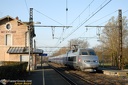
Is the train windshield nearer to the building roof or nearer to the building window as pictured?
the building roof

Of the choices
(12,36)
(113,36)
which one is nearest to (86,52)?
(12,36)

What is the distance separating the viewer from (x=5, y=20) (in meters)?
45.6

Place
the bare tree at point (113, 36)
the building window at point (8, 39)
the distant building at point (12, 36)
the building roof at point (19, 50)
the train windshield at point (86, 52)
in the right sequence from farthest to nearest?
the bare tree at point (113, 36), the building window at point (8, 39), the distant building at point (12, 36), the building roof at point (19, 50), the train windshield at point (86, 52)

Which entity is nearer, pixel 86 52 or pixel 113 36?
pixel 86 52

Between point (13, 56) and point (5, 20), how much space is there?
6384 millimetres

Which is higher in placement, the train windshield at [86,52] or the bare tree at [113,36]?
the bare tree at [113,36]

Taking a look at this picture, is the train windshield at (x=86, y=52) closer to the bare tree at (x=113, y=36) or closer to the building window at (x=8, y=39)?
the building window at (x=8, y=39)

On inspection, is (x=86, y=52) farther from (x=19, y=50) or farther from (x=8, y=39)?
(x=8, y=39)

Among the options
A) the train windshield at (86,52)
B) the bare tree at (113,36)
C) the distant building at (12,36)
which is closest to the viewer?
the train windshield at (86,52)

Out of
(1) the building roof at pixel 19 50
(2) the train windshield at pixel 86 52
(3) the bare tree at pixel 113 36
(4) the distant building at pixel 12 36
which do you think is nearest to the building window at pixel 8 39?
(4) the distant building at pixel 12 36

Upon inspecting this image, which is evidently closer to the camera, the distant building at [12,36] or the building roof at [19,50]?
the building roof at [19,50]

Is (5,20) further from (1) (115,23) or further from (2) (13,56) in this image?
(1) (115,23)

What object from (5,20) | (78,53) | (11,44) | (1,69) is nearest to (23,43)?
(11,44)

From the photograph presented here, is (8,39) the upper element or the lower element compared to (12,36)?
lower
